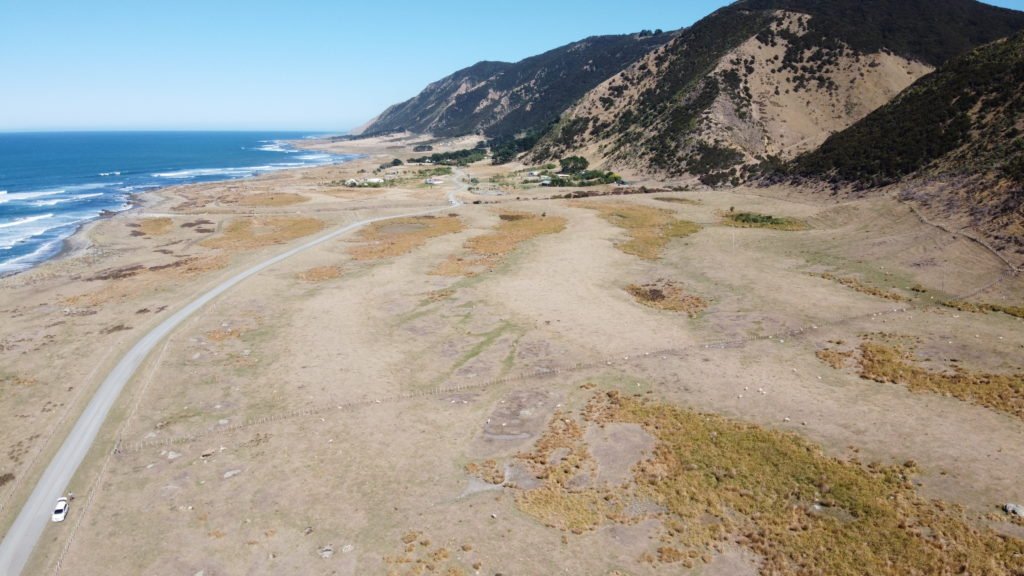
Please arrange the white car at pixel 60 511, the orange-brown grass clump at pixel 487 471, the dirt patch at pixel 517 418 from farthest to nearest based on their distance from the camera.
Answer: the dirt patch at pixel 517 418, the orange-brown grass clump at pixel 487 471, the white car at pixel 60 511

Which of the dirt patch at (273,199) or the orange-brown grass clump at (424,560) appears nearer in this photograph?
the orange-brown grass clump at (424,560)

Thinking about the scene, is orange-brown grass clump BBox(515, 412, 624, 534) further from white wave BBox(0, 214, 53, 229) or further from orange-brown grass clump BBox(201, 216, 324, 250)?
white wave BBox(0, 214, 53, 229)

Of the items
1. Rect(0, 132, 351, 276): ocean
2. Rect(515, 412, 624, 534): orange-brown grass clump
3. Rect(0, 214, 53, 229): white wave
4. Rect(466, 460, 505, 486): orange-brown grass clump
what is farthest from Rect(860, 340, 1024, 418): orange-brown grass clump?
Rect(0, 214, 53, 229): white wave

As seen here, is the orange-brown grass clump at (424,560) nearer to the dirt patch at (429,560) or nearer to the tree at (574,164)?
the dirt patch at (429,560)

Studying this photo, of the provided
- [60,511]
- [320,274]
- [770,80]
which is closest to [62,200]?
[320,274]

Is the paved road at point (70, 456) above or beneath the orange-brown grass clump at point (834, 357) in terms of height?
beneath

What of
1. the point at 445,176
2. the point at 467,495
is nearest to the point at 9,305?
the point at 467,495

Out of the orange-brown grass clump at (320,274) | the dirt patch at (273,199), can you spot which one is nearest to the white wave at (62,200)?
the dirt patch at (273,199)

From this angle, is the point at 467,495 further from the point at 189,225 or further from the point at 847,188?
the point at 189,225
